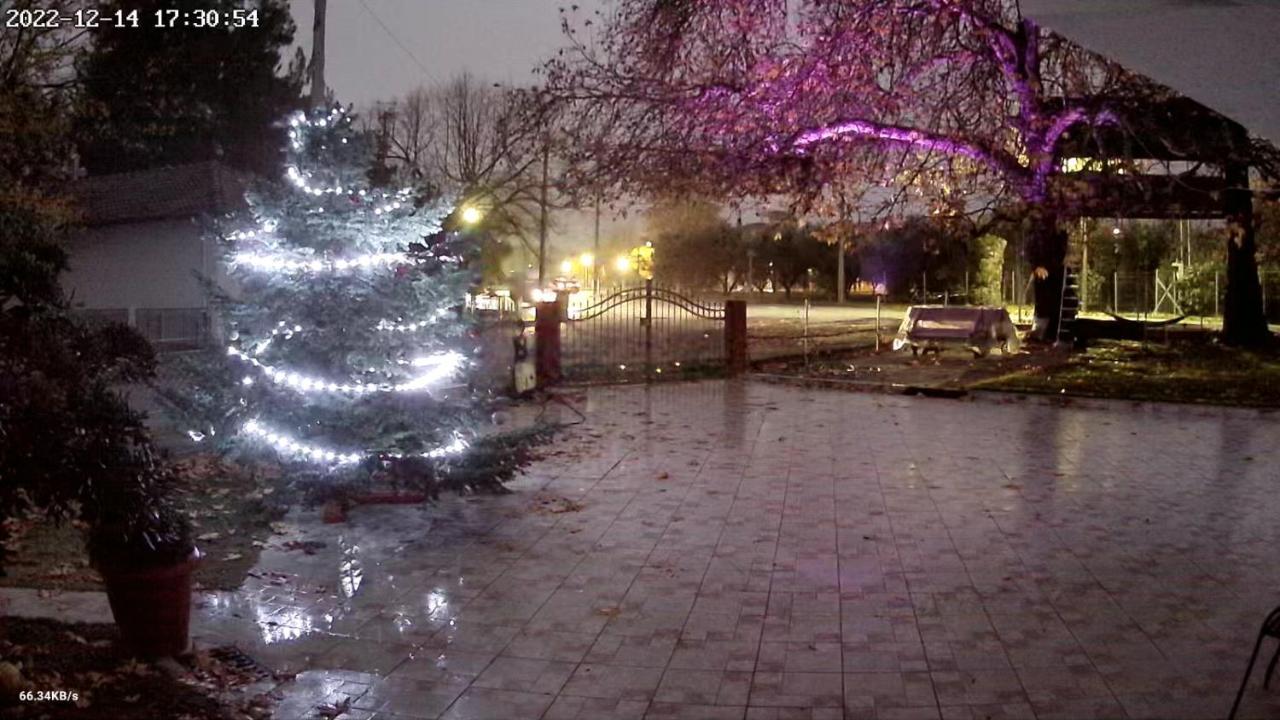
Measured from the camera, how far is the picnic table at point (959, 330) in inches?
910

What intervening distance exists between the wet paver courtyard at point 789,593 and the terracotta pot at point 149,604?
586 millimetres

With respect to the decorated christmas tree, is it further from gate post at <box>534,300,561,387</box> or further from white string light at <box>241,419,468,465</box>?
gate post at <box>534,300,561,387</box>

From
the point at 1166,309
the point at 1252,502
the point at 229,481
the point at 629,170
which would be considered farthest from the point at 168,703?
the point at 1166,309

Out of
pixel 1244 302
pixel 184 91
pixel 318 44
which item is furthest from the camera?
pixel 184 91

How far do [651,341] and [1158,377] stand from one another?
9205 mm

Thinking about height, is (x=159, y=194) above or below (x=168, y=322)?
above

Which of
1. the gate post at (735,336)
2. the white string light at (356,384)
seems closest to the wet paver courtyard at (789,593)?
the white string light at (356,384)

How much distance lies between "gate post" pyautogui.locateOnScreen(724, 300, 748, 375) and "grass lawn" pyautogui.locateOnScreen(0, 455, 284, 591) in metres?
11.5

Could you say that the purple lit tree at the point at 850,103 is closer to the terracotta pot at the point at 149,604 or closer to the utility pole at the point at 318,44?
the utility pole at the point at 318,44

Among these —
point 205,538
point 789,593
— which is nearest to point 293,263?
point 205,538

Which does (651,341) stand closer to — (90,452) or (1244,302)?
(1244,302)

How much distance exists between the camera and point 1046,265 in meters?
23.2

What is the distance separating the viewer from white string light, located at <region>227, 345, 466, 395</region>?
8.05 metres

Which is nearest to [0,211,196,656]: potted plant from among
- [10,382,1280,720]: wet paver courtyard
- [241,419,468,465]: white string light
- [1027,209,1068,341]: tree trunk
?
[10,382,1280,720]: wet paver courtyard
